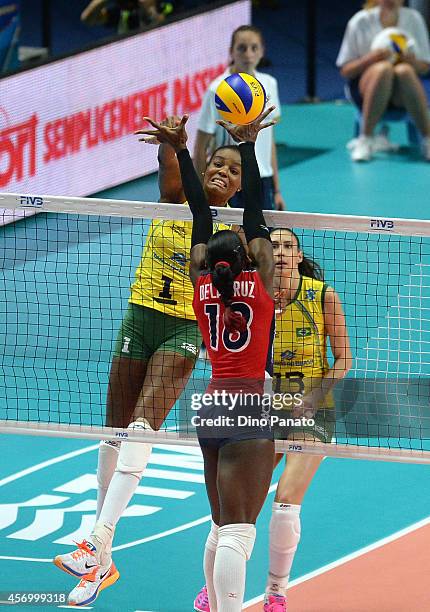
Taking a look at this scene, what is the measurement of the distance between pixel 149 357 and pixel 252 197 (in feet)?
3.90

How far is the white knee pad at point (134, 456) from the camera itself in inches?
272

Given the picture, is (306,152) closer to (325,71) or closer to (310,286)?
(325,71)

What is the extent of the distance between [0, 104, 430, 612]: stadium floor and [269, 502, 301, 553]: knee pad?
1.59 ft

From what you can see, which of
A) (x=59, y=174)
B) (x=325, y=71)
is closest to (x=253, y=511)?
(x=59, y=174)

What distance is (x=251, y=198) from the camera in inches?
250

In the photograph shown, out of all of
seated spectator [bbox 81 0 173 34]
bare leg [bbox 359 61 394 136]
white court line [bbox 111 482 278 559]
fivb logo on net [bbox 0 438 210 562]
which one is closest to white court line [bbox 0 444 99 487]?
fivb logo on net [bbox 0 438 210 562]

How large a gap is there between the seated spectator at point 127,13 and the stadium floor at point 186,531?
7.04 m

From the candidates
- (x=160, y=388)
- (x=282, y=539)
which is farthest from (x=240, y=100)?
(x=282, y=539)

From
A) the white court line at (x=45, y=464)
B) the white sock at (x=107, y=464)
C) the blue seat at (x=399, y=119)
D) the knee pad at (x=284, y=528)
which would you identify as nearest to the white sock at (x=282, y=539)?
the knee pad at (x=284, y=528)

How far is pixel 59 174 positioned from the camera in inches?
519

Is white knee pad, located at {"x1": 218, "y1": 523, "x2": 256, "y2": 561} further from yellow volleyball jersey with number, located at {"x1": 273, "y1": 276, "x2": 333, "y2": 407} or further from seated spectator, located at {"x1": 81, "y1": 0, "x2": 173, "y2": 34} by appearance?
seated spectator, located at {"x1": 81, "y1": 0, "x2": 173, "y2": 34}

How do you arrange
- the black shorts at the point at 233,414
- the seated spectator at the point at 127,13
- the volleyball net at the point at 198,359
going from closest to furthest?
the black shorts at the point at 233,414, the volleyball net at the point at 198,359, the seated spectator at the point at 127,13

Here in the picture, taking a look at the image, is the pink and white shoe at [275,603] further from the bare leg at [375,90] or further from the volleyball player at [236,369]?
the bare leg at [375,90]

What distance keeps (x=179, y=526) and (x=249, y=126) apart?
8.47ft
